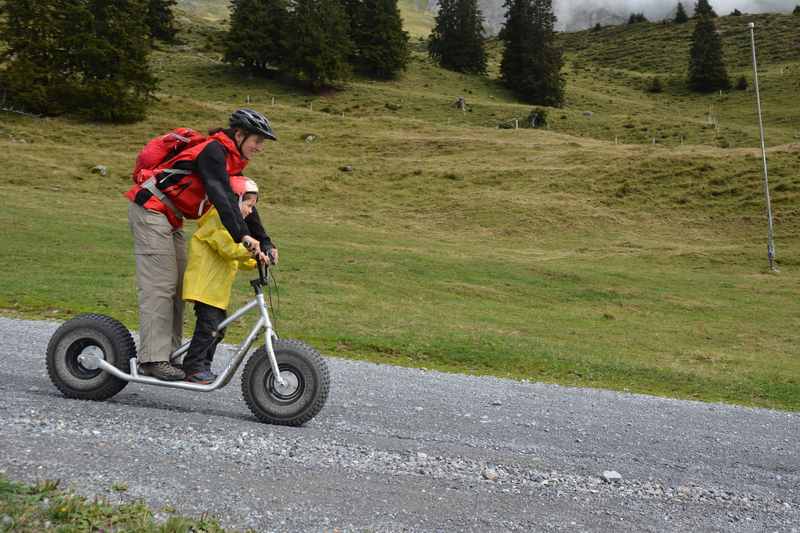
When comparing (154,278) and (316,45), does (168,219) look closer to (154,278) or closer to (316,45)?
(154,278)

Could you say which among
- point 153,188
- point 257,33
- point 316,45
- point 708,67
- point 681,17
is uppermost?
point 681,17

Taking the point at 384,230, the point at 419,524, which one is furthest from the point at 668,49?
the point at 419,524

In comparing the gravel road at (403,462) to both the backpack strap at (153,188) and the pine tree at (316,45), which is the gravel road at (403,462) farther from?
the pine tree at (316,45)

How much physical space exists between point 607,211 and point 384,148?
67.3 feet

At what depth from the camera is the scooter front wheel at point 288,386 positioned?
6312 mm

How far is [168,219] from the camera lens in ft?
21.3

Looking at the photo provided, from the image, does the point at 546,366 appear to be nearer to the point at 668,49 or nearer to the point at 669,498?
the point at 669,498

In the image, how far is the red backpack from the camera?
6.32 meters

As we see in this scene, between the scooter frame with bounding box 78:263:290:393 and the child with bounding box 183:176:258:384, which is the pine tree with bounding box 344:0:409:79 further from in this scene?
the scooter frame with bounding box 78:263:290:393

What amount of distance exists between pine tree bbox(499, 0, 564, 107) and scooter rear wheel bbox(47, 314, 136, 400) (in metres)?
91.8

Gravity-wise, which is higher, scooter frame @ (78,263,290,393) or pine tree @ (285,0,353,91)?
pine tree @ (285,0,353,91)

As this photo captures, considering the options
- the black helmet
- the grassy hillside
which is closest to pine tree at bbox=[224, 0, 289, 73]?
the grassy hillside

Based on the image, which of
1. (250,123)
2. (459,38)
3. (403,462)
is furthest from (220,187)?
(459,38)

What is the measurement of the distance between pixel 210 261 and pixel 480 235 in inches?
1278
